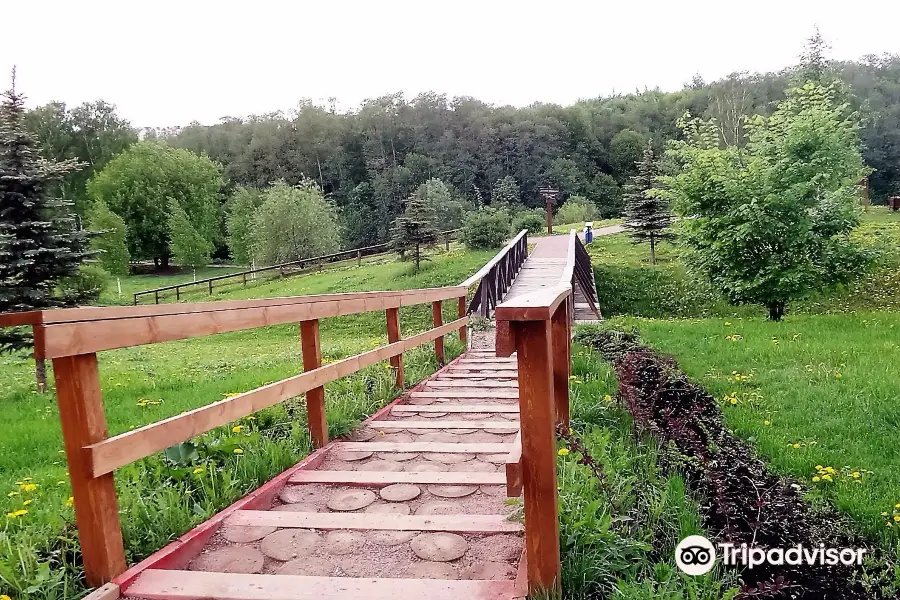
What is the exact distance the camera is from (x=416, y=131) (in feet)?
236

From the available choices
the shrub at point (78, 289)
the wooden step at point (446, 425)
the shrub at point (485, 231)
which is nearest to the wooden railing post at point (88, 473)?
the wooden step at point (446, 425)

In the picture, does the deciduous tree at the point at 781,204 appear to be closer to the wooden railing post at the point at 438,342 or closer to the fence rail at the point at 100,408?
the wooden railing post at the point at 438,342

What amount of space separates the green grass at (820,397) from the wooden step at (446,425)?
1.58 metres

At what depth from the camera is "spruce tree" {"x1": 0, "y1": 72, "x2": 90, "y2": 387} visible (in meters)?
9.45

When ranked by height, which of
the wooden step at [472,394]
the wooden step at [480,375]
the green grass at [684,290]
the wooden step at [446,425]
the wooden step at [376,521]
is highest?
the wooden step at [376,521]

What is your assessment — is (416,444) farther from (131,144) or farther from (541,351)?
(131,144)

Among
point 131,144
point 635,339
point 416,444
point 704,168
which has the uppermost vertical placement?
point 131,144

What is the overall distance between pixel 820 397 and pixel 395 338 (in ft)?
11.1

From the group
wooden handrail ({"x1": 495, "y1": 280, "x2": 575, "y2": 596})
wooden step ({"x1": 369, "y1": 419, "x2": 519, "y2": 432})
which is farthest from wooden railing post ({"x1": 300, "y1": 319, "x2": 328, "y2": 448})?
wooden handrail ({"x1": 495, "y1": 280, "x2": 575, "y2": 596})

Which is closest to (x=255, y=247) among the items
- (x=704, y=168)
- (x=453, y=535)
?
(x=704, y=168)

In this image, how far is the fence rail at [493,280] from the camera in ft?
37.5

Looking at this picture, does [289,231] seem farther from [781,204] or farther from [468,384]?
[468,384]

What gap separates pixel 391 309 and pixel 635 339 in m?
4.49

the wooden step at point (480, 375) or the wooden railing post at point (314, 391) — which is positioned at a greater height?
the wooden railing post at point (314, 391)
